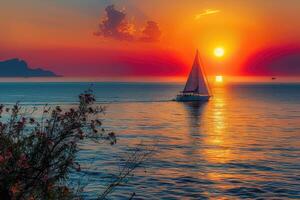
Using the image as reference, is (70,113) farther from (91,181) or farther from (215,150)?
(215,150)

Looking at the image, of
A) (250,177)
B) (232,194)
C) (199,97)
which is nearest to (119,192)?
(232,194)

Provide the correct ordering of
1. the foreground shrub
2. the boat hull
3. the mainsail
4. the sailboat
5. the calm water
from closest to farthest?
the foreground shrub
the calm water
the boat hull
the sailboat
the mainsail

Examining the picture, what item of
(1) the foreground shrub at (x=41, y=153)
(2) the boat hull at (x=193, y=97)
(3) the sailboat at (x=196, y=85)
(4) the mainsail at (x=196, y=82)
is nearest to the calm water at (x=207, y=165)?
(1) the foreground shrub at (x=41, y=153)

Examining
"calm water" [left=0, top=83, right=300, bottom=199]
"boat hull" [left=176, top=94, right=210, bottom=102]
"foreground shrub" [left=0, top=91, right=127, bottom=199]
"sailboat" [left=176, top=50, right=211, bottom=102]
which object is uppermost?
"sailboat" [left=176, top=50, right=211, bottom=102]

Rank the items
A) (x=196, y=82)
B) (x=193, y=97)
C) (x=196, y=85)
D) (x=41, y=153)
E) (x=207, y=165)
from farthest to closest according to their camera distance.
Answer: (x=196, y=85)
(x=196, y=82)
(x=193, y=97)
(x=207, y=165)
(x=41, y=153)

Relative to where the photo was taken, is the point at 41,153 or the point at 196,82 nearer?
the point at 41,153

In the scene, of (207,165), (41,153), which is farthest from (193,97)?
(41,153)

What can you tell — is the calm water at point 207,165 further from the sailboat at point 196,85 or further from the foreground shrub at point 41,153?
the sailboat at point 196,85

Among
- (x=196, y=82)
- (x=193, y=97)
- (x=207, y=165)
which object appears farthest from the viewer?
(x=196, y=82)

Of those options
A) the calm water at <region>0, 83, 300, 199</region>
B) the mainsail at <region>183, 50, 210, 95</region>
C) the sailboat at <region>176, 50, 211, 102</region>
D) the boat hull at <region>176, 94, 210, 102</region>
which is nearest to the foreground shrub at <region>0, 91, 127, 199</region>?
the calm water at <region>0, 83, 300, 199</region>

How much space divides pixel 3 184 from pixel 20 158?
94 cm

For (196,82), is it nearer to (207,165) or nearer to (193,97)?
(193,97)

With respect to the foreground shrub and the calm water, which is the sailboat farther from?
the foreground shrub

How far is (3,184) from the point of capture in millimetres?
12477
